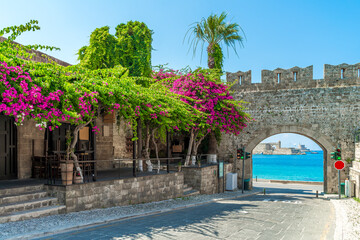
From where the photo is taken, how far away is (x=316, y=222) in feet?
29.6

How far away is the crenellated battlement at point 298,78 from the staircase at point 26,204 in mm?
12929

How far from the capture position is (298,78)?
1942 centimetres

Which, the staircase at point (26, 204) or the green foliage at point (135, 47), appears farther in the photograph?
the green foliage at point (135, 47)

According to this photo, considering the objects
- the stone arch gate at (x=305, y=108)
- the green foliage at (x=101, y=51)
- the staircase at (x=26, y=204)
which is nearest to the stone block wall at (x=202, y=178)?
the stone arch gate at (x=305, y=108)

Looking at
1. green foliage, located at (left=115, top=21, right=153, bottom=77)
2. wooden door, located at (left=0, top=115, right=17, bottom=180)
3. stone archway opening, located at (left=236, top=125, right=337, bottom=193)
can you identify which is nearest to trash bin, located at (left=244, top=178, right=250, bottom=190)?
stone archway opening, located at (left=236, top=125, right=337, bottom=193)

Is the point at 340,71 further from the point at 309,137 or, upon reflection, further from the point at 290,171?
the point at 290,171

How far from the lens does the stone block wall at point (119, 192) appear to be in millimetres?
8602

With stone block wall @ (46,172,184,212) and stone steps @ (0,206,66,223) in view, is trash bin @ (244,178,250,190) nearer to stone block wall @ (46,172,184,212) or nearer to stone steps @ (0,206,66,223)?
Answer: stone block wall @ (46,172,184,212)

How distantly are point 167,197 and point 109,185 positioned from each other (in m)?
3.41

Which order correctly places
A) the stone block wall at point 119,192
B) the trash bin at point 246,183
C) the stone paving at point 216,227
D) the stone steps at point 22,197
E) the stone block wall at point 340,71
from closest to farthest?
the stone paving at point 216,227 → the stone steps at point 22,197 → the stone block wall at point 119,192 → the stone block wall at point 340,71 → the trash bin at point 246,183

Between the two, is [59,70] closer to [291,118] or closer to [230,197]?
[230,197]

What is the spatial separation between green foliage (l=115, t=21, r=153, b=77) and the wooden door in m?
10.5

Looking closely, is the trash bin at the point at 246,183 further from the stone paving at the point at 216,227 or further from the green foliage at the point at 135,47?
the stone paving at the point at 216,227

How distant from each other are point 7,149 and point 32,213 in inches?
158
